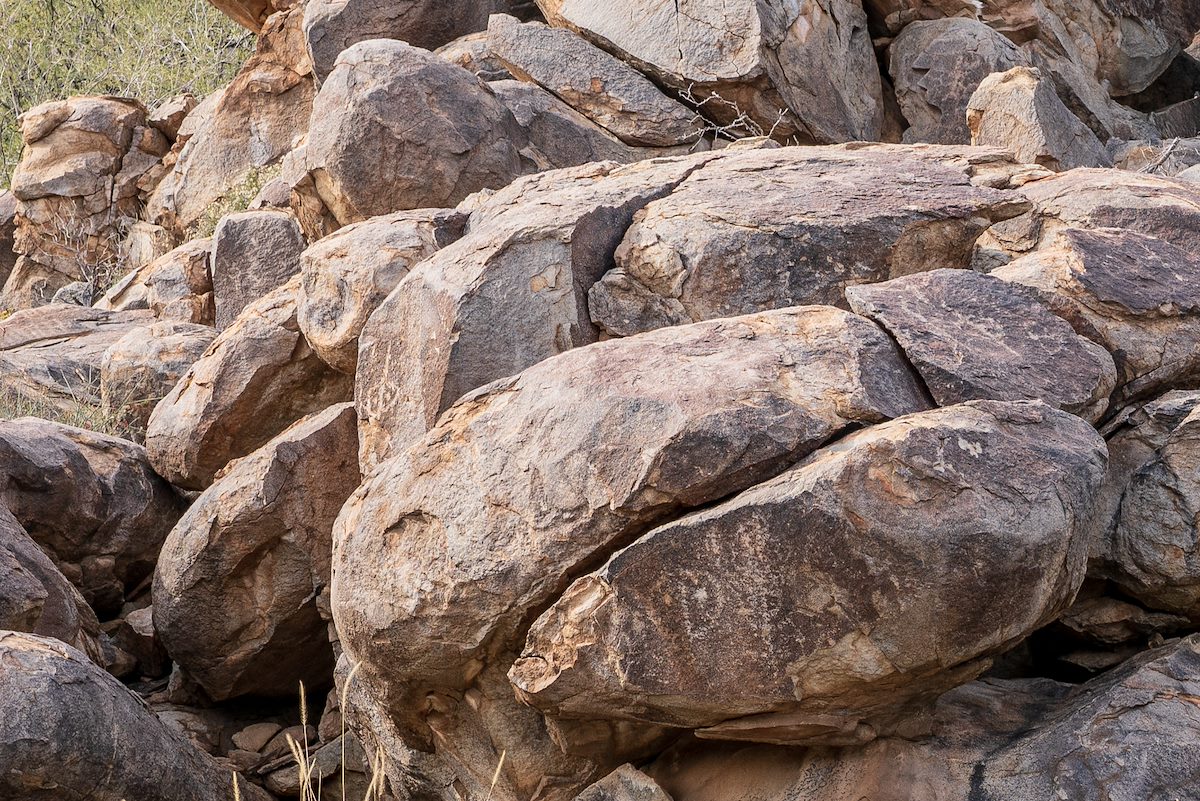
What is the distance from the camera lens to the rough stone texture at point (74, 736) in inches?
153

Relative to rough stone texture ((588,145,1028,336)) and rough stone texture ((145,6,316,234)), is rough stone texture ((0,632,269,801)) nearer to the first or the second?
rough stone texture ((588,145,1028,336))

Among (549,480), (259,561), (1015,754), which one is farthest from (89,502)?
(1015,754)

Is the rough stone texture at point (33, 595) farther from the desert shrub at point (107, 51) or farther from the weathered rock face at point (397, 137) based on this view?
the desert shrub at point (107, 51)

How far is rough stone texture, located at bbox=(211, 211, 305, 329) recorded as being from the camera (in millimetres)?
8359

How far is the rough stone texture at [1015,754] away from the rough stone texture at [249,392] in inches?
127

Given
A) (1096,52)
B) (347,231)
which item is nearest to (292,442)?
(347,231)

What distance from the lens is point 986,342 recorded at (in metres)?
4.25

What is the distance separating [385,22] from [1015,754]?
7.83m

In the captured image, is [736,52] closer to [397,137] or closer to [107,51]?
[397,137]

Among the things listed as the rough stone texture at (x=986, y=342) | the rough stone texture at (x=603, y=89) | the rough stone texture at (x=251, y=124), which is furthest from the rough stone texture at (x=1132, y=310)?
the rough stone texture at (x=251, y=124)

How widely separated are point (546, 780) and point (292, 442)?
2.27m

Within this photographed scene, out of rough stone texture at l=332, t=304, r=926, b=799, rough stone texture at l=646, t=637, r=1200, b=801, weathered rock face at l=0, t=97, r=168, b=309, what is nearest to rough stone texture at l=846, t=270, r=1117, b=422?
rough stone texture at l=332, t=304, r=926, b=799

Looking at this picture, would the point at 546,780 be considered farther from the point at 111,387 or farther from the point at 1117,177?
the point at 111,387

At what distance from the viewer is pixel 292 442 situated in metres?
5.89
